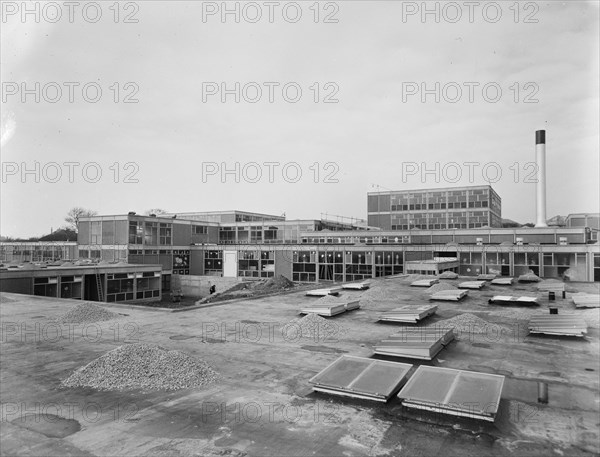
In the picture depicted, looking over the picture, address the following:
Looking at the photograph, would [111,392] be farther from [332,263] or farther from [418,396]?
[332,263]

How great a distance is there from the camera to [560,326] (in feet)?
45.7

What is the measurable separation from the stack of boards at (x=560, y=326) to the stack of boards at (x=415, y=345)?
4.14m

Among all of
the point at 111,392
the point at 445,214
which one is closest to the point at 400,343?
the point at 111,392

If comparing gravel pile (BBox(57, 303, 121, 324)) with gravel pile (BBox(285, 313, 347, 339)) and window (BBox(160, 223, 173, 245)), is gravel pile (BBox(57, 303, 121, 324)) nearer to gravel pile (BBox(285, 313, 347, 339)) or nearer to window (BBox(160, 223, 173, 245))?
gravel pile (BBox(285, 313, 347, 339))

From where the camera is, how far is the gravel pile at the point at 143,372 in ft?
30.3

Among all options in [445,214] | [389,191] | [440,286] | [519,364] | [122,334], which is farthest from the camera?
[389,191]

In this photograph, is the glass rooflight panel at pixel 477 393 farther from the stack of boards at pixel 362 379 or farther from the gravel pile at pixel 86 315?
the gravel pile at pixel 86 315

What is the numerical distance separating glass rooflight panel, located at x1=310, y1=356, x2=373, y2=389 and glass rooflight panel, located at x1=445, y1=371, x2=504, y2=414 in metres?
2.16

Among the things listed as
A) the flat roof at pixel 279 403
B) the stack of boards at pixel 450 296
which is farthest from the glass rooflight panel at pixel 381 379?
the stack of boards at pixel 450 296

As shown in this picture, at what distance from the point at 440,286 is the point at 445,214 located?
44016 millimetres

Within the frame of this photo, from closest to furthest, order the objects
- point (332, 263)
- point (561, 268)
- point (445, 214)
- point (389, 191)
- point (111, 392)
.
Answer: point (111, 392)
point (561, 268)
point (332, 263)
point (445, 214)
point (389, 191)

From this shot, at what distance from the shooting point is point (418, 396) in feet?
25.2

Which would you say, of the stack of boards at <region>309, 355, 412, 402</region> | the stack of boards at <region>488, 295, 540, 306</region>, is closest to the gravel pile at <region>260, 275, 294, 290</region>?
the stack of boards at <region>488, 295, 540, 306</region>

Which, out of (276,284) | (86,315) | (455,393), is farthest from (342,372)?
(276,284)
